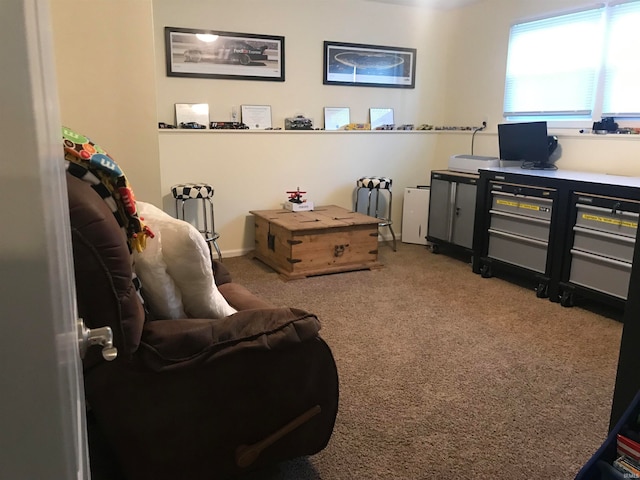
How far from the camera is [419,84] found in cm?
540

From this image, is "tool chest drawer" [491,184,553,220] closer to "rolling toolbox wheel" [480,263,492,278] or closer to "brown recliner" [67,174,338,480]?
"rolling toolbox wheel" [480,263,492,278]

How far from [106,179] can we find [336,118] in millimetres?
3762

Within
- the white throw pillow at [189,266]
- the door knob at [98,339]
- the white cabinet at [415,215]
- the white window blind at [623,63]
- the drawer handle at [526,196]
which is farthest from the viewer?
the white cabinet at [415,215]

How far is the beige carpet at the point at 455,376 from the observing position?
6.20ft

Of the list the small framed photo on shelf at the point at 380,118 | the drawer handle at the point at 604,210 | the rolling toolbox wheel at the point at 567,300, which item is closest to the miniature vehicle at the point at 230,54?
the small framed photo on shelf at the point at 380,118

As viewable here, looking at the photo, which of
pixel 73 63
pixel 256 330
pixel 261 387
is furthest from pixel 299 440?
pixel 73 63

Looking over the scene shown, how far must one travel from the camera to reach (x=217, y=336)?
1.54m

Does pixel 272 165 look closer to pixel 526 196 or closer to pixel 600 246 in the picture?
pixel 526 196

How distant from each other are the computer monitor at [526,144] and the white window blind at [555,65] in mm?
406

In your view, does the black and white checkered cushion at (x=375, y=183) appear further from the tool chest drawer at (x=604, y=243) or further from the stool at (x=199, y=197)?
the tool chest drawer at (x=604, y=243)

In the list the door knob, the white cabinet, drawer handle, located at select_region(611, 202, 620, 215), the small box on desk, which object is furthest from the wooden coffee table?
the door knob

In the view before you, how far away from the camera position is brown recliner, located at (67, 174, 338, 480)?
144 cm

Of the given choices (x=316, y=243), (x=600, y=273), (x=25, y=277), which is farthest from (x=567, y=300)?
(x=25, y=277)

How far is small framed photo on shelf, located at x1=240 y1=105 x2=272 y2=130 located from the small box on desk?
728 millimetres
